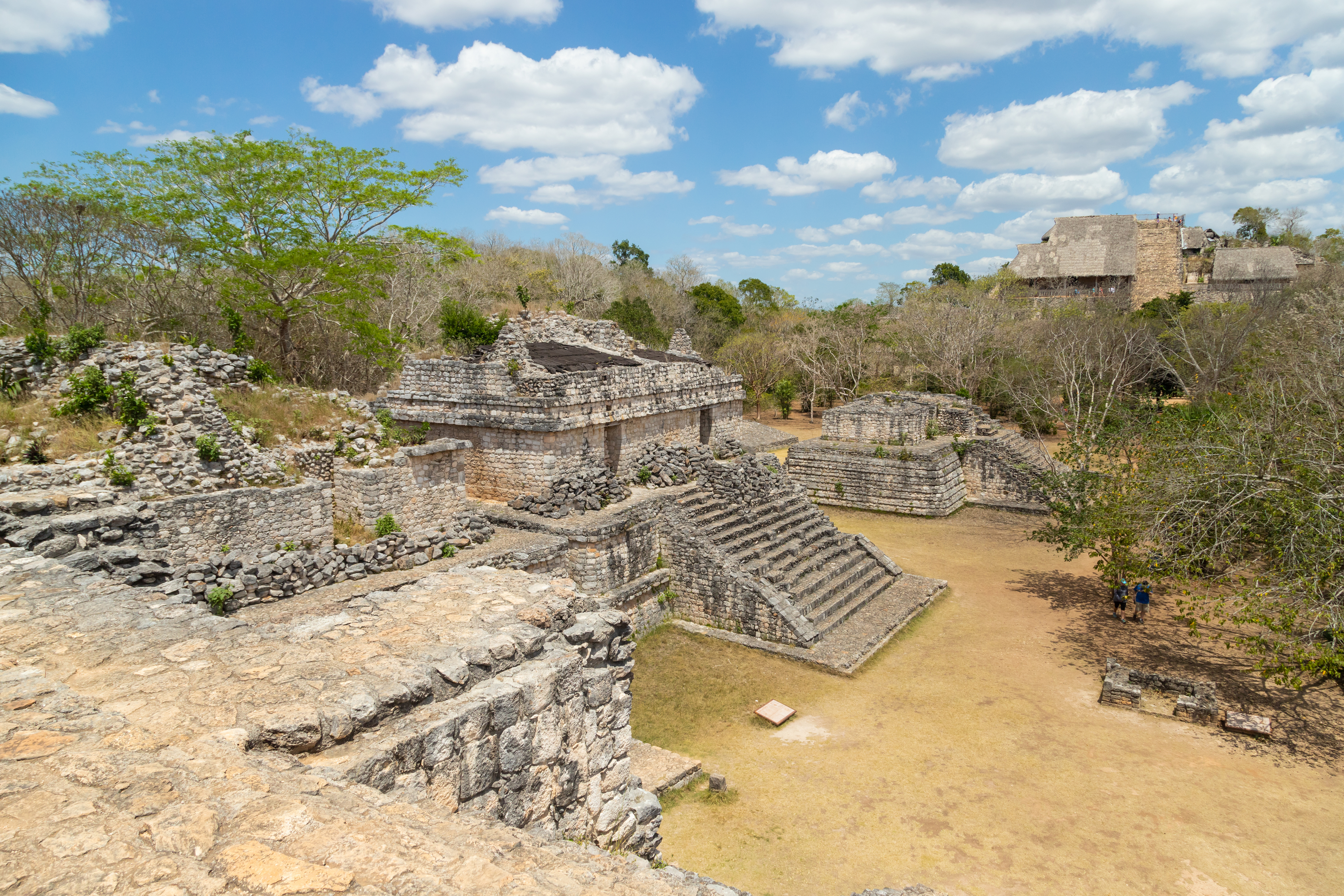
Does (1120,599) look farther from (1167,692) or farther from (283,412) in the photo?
(283,412)

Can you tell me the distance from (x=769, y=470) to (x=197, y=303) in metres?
12.2

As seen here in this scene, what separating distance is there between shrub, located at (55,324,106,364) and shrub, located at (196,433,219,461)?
1.82m

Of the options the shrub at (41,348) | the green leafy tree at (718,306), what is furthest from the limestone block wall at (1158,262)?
the shrub at (41,348)

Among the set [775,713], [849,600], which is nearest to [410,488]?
[775,713]

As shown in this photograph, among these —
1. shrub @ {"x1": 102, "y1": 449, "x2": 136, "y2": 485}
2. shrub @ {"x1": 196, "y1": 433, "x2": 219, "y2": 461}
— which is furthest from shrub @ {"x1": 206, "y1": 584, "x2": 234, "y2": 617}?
shrub @ {"x1": 196, "y1": 433, "x2": 219, "y2": 461}

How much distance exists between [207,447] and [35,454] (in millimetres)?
1554

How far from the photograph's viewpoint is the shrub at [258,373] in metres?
9.66

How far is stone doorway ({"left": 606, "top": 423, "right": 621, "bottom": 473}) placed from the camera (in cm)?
1316

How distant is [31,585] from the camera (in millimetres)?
4879

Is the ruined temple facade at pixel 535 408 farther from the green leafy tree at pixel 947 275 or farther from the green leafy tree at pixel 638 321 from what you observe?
the green leafy tree at pixel 947 275

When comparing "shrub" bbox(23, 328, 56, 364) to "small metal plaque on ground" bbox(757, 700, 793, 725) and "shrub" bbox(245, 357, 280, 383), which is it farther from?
"small metal plaque on ground" bbox(757, 700, 793, 725)

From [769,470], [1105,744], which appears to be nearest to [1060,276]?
[769,470]

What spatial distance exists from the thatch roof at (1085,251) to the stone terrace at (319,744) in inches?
1690

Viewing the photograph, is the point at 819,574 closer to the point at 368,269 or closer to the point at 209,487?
the point at 209,487
